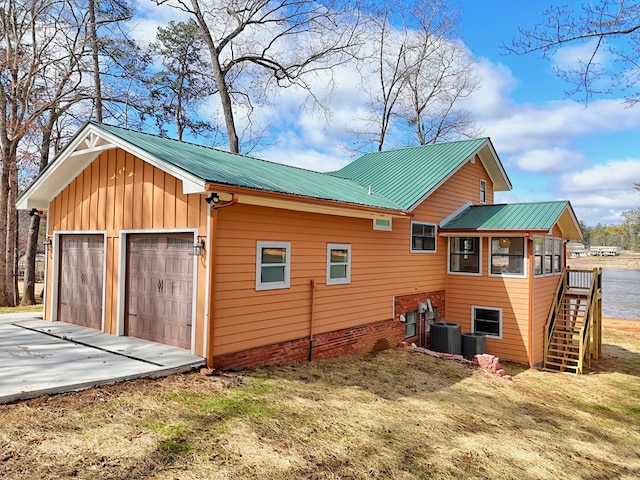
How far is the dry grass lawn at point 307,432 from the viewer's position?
4.15 m

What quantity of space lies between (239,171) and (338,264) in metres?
3.16

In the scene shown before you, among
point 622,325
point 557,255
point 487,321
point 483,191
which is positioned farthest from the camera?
point 622,325

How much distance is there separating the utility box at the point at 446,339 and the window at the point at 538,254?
3.00 metres

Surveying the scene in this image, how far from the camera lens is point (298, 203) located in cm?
800

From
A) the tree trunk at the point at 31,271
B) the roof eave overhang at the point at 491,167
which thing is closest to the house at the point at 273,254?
the roof eave overhang at the point at 491,167

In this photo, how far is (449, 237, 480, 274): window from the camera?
1385cm

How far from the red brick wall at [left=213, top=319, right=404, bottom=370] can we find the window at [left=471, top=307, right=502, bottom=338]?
3.15m

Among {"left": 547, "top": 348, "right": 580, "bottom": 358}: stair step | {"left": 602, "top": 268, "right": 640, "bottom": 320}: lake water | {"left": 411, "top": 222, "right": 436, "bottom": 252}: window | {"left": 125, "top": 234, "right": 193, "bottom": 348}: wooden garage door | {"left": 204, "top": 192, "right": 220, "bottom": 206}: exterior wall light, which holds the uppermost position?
{"left": 204, "top": 192, "right": 220, "bottom": 206}: exterior wall light

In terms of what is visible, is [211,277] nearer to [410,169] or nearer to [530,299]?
[410,169]

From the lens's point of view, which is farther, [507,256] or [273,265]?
[507,256]

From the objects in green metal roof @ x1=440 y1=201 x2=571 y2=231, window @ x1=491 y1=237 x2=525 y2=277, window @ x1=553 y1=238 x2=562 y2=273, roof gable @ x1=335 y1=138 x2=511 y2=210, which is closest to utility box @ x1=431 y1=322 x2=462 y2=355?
window @ x1=491 y1=237 x2=525 y2=277

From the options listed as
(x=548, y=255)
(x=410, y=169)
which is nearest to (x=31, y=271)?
(x=410, y=169)

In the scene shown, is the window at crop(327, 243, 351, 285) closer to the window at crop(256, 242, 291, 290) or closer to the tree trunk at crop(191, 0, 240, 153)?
A: the window at crop(256, 242, 291, 290)

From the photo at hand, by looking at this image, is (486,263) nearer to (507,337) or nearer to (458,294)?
(458,294)
